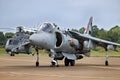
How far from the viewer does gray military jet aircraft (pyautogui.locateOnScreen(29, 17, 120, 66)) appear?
27936 mm

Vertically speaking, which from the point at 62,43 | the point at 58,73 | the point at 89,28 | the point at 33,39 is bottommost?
the point at 58,73

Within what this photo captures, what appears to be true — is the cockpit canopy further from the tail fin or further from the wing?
the tail fin

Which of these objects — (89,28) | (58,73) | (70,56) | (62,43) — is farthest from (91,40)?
(58,73)

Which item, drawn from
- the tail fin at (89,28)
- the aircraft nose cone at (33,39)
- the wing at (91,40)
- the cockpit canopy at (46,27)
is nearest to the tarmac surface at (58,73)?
the aircraft nose cone at (33,39)

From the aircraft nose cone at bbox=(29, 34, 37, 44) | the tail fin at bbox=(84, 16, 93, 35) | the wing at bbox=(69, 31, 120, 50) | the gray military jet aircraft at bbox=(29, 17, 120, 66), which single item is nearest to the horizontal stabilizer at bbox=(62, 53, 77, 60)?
the gray military jet aircraft at bbox=(29, 17, 120, 66)

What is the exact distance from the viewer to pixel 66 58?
103 ft

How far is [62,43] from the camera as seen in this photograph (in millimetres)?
29969

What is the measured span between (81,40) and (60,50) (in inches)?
148

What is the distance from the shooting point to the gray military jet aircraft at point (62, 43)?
27936 mm

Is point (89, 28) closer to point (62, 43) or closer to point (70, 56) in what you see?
point (70, 56)

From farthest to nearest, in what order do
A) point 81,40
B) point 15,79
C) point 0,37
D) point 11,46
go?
point 0,37 < point 11,46 < point 81,40 < point 15,79

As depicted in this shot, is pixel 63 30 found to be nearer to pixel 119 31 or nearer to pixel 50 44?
pixel 50 44

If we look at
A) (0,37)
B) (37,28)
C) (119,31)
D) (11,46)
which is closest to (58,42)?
(37,28)

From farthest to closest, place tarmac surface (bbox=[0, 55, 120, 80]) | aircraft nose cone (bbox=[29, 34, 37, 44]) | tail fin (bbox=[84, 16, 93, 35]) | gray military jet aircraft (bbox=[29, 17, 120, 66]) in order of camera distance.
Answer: tail fin (bbox=[84, 16, 93, 35]) < gray military jet aircraft (bbox=[29, 17, 120, 66]) < aircraft nose cone (bbox=[29, 34, 37, 44]) < tarmac surface (bbox=[0, 55, 120, 80])
